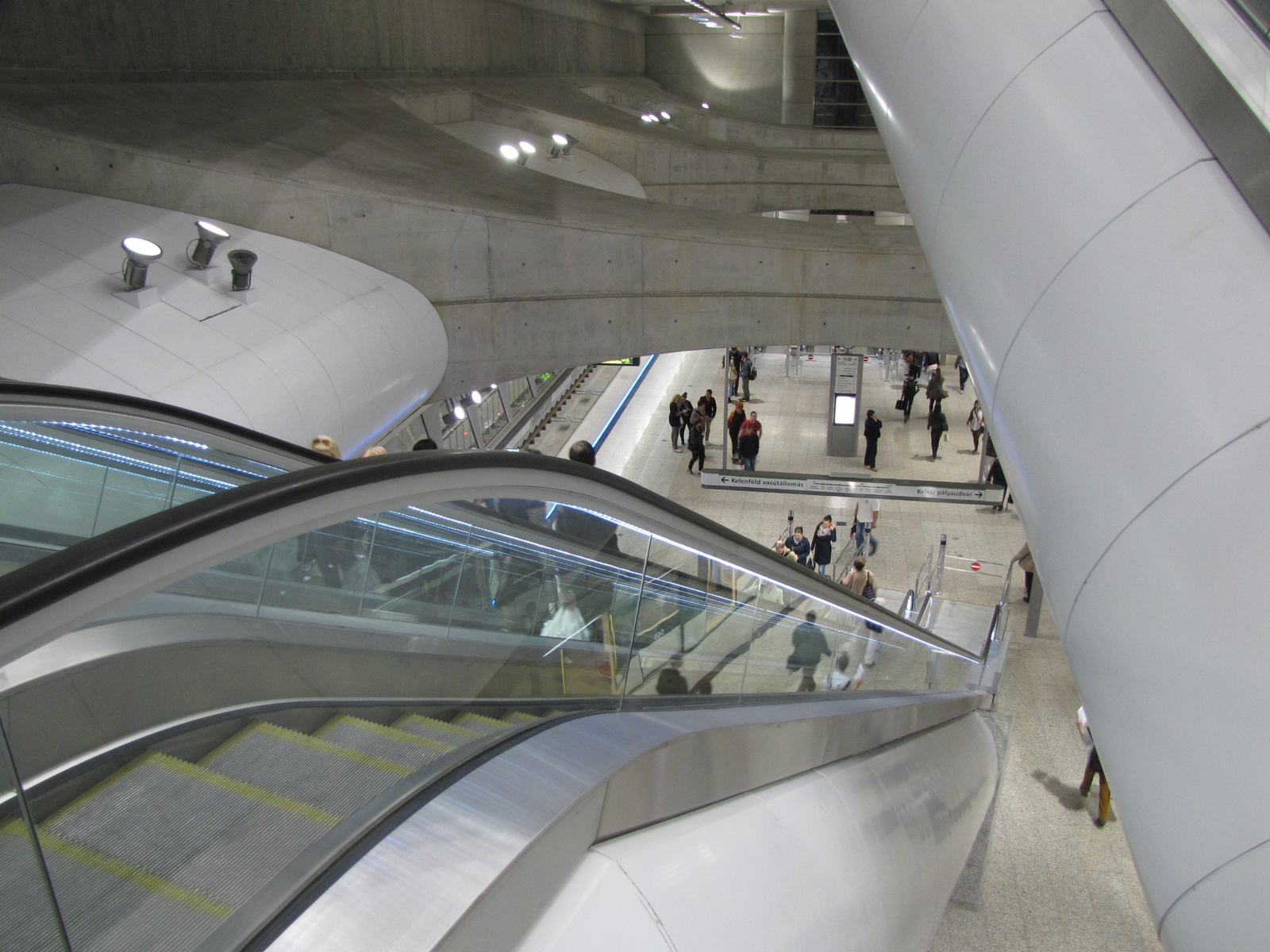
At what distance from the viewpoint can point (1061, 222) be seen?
104 inches

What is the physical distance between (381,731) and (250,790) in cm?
60

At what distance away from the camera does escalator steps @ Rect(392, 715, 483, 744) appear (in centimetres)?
246

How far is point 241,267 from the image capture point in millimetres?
7984

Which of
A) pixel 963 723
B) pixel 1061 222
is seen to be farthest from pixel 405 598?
pixel 963 723

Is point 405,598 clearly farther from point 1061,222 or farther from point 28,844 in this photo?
point 1061,222

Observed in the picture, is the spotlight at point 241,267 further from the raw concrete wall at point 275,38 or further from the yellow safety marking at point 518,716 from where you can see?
the yellow safety marking at point 518,716

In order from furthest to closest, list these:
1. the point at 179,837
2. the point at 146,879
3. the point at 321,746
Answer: the point at 321,746, the point at 179,837, the point at 146,879

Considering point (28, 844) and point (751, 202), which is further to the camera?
point (751, 202)

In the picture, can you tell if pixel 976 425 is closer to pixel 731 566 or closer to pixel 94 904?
pixel 731 566

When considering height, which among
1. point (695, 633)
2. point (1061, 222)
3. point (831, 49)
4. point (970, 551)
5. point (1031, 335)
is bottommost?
point (970, 551)

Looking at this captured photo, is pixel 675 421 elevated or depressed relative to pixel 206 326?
depressed

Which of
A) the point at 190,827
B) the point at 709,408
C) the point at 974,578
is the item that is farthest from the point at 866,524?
the point at 190,827

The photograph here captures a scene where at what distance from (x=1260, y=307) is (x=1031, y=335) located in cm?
74

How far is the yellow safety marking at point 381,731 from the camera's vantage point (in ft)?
7.49
